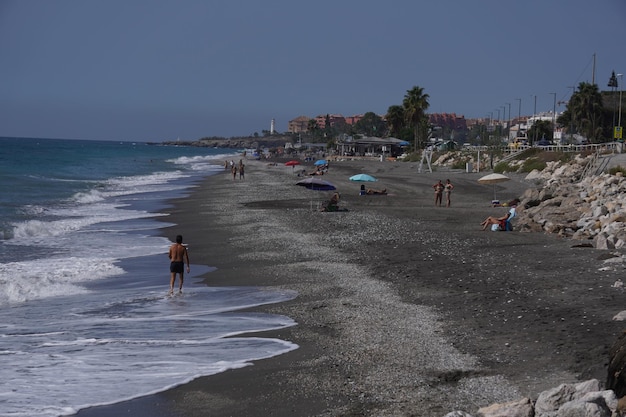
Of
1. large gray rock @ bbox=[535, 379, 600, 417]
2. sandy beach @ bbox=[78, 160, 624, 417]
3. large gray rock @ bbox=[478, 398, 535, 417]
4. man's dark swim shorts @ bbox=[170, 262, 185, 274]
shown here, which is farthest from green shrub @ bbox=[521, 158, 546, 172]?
large gray rock @ bbox=[478, 398, 535, 417]

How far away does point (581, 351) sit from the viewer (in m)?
9.39

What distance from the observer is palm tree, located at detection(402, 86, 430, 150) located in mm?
107062

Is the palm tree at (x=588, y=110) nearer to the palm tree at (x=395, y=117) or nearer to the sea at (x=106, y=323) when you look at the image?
the palm tree at (x=395, y=117)

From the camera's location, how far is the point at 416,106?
351ft

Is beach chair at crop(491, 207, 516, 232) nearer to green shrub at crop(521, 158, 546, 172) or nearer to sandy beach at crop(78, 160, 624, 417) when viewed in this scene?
sandy beach at crop(78, 160, 624, 417)

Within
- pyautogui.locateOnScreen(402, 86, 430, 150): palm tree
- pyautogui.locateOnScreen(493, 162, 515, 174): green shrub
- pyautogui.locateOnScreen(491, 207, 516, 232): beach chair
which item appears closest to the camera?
pyautogui.locateOnScreen(491, 207, 516, 232): beach chair

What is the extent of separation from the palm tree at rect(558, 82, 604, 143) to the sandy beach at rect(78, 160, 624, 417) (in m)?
66.6

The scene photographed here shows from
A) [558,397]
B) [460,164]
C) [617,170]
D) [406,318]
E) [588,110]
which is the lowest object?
[406,318]

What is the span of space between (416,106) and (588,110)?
2624cm

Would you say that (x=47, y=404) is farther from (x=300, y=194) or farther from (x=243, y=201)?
(x=300, y=194)

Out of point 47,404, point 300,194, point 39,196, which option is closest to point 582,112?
point 300,194

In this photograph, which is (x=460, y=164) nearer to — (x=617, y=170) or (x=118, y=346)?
(x=617, y=170)

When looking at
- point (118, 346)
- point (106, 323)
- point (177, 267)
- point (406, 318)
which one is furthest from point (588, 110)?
point (118, 346)

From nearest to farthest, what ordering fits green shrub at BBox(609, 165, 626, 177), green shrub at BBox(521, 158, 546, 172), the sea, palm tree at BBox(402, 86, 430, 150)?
the sea, green shrub at BBox(609, 165, 626, 177), green shrub at BBox(521, 158, 546, 172), palm tree at BBox(402, 86, 430, 150)
